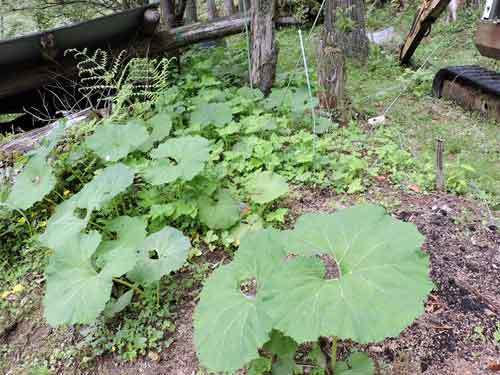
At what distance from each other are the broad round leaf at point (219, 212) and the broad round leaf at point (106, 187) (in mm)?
485

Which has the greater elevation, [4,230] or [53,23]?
[53,23]

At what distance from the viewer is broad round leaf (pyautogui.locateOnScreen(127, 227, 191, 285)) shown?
192 centimetres

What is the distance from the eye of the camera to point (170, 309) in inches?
81.9

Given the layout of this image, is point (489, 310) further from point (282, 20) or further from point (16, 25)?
point (282, 20)

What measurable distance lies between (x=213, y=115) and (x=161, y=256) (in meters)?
1.80

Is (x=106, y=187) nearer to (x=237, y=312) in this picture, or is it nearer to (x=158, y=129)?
(x=158, y=129)

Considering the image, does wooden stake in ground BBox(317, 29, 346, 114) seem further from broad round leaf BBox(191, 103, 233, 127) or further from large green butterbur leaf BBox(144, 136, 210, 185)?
large green butterbur leaf BBox(144, 136, 210, 185)

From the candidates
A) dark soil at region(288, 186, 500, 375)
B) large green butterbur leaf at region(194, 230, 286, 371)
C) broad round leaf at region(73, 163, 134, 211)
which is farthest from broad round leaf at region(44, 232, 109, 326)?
dark soil at region(288, 186, 500, 375)

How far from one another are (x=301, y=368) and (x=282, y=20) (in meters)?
9.49

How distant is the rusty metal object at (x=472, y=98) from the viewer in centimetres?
442

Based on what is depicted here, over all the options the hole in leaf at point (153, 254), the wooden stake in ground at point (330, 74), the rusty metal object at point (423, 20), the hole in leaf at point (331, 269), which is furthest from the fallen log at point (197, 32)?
the hole in leaf at point (331, 269)

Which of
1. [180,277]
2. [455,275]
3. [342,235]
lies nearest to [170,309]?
[180,277]

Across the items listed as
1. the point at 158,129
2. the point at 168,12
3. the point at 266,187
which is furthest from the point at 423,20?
the point at 266,187

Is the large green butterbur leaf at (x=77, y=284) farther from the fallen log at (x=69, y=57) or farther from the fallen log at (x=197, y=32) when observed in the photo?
the fallen log at (x=197, y=32)
